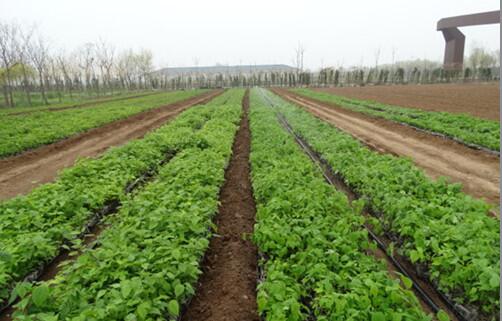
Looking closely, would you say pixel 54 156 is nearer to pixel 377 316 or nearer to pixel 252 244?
pixel 252 244

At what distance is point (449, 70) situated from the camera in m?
66.4

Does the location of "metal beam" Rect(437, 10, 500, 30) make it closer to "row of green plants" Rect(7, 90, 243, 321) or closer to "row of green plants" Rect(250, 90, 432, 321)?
"row of green plants" Rect(250, 90, 432, 321)

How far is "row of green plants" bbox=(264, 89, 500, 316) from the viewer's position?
337cm

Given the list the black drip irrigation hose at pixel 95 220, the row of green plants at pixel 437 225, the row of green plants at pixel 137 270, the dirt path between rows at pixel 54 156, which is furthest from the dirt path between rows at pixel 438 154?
the dirt path between rows at pixel 54 156

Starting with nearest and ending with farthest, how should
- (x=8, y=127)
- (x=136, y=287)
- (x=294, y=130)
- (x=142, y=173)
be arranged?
(x=136, y=287), (x=142, y=173), (x=294, y=130), (x=8, y=127)

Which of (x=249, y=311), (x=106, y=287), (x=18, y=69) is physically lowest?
(x=249, y=311)

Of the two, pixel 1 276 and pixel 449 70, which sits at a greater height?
pixel 449 70

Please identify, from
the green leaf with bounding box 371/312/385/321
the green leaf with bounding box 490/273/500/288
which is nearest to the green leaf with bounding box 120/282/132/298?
the green leaf with bounding box 371/312/385/321

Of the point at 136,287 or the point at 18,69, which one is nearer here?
the point at 136,287

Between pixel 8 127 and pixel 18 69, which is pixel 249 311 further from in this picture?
pixel 18 69

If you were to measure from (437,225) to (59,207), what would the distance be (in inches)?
237

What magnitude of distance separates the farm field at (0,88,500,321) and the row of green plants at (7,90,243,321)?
0.06 feet

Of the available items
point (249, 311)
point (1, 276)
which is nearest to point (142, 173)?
point (1, 276)

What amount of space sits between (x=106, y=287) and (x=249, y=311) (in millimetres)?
1621
